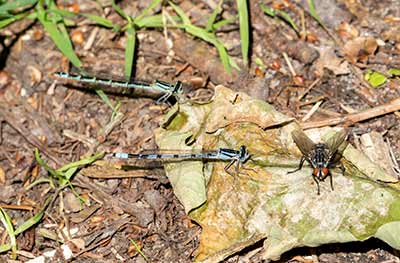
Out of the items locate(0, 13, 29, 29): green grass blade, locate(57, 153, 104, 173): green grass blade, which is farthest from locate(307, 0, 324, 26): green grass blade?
locate(0, 13, 29, 29): green grass blade

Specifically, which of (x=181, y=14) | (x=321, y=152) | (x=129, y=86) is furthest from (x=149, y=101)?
(x=321, y=152)

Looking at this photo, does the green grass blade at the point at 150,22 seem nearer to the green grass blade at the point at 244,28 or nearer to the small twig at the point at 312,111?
the green grass blade at the point at 244,28

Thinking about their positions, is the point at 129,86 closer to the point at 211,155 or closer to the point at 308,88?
the point at 211,155

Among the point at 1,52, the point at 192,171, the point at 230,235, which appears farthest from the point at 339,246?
the point at 1,52

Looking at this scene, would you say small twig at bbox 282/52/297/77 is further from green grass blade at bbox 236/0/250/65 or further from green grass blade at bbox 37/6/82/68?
green grass blade at bbox 37/6/82/68

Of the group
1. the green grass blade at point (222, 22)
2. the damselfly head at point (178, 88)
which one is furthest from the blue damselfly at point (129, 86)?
the green grass blade at point (222, 22)
